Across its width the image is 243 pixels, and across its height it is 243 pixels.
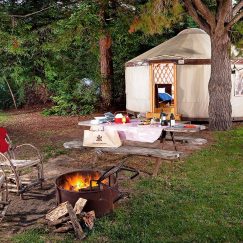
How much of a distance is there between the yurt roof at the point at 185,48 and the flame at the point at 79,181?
237 inches

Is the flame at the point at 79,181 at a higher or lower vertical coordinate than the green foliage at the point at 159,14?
lower

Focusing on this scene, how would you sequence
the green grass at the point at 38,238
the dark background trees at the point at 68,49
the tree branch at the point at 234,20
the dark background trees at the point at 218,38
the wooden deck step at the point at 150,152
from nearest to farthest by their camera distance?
the green grass at the point at 38,238
the wooden deck step at the point at 150,152
the tree branch at the point at 234,20
the dark background trees at the point at 218,38
the dark background trees at the point at 68,49

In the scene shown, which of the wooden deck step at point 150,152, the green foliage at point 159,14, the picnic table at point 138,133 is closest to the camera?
the wooden deck step at point 150,152

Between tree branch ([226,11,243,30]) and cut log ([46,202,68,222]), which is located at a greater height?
tree branch ([226,11,243,30])

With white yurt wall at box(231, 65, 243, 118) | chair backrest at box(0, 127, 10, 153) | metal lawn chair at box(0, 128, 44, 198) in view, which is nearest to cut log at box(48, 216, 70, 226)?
metal lawn chair at box(0, 128, 44, 198)

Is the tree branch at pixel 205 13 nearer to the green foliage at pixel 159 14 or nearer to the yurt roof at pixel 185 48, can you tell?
the green foliage at pixel 159 14

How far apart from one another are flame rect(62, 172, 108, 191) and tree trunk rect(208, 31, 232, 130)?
5001mm

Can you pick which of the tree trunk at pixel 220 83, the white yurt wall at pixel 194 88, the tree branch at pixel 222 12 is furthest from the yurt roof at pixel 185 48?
the tree branch at pixel 222 12

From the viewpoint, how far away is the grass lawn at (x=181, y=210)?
3.21 m

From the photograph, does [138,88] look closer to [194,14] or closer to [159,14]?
[194,14]

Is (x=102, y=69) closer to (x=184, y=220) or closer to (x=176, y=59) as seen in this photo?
(x=176, y=59)

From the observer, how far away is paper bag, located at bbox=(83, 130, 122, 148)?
5.44 meters

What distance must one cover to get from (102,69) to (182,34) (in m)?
2.97

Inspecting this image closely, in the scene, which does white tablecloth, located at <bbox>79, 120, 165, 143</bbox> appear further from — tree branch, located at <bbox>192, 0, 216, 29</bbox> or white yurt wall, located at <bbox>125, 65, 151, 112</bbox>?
white yurt wall, located at <bbox>125, 65, 151, 112</bbox>
